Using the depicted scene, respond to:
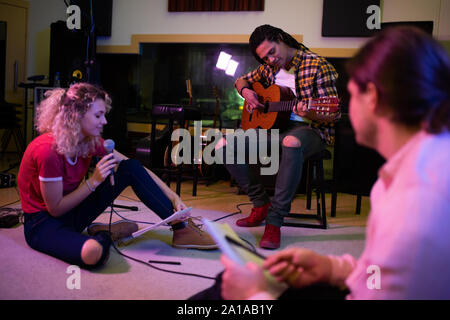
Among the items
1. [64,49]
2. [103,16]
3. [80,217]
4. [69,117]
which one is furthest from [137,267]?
[103,16]

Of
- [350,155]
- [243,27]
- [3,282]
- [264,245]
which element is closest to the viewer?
[3,282]

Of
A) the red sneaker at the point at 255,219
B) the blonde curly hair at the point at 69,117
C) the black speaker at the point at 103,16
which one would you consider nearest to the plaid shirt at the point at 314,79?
the red sneaker at the point at 255,219

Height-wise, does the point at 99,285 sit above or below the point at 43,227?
below

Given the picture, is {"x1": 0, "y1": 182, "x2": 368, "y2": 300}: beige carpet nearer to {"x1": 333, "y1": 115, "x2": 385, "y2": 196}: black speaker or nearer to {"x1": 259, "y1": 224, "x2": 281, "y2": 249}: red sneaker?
{"x1": 259, "y1": 224, "x2": 281, "y2": 249}: red sneaker

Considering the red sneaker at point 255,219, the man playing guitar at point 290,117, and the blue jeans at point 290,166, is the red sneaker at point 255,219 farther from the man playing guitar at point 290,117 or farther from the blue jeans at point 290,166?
the blue jeans at point 290,166

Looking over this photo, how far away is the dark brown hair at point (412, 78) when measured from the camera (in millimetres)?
722

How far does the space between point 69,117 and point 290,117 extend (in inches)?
58.1

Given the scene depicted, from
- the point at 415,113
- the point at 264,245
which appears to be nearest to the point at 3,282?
the point at 264,245

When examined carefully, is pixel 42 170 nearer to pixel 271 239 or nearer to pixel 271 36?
pixel 271 239

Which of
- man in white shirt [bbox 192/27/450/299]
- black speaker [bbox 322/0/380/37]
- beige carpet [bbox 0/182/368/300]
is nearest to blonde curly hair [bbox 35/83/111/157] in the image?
beige carpet [bbox 0/182/368/300]

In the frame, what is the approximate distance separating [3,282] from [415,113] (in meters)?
1.76

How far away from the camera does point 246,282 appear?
86 cm

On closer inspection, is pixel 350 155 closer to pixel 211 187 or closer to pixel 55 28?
pixel 211 187

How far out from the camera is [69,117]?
2.11 meters
